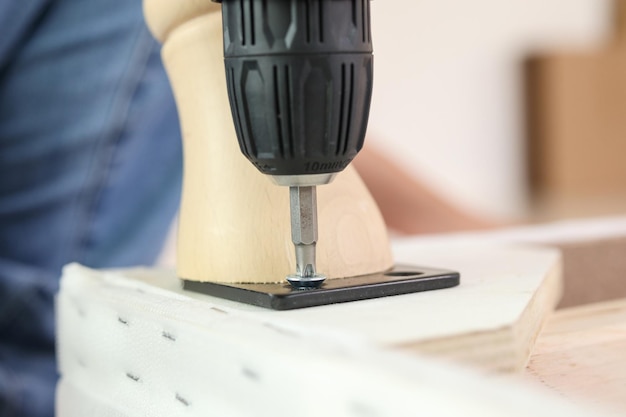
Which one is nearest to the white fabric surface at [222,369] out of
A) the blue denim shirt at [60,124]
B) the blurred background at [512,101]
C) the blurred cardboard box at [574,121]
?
the blue denim shirt at [60,124]

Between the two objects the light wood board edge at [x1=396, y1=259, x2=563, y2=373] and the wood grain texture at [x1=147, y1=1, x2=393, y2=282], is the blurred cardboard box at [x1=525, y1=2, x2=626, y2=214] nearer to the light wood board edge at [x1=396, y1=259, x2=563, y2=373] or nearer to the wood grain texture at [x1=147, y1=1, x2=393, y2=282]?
the wood grain texture at [x1=147, y1=1, x2=393, y2=282]

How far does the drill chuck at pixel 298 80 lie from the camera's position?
1.14 feet

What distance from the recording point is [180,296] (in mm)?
433

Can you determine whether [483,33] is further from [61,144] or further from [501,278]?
[501,278]

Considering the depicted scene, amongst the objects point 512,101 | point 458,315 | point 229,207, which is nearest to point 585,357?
point 458,315

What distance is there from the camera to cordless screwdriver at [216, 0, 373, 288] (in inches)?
13.7

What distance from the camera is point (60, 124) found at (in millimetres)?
842

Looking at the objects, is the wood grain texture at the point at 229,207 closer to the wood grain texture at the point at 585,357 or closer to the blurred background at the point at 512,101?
the wood grain texture at the point at 585,357

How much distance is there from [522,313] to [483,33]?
326cm

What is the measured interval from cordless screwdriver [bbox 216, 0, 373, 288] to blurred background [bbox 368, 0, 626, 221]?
271 centimetres

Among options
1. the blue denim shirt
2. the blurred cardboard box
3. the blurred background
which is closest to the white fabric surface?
the blue denim shirt

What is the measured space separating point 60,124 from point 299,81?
54 centimetres

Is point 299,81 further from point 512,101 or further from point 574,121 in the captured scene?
point 574,121

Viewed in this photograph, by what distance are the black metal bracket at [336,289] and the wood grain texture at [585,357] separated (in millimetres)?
57
